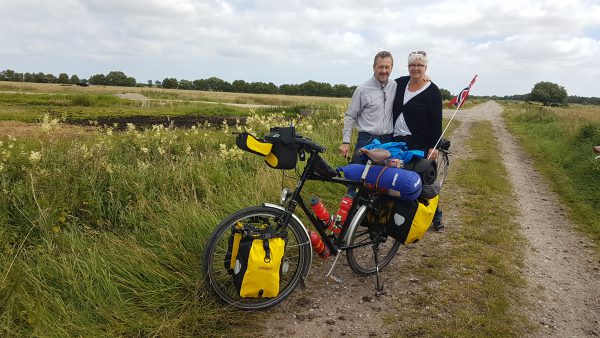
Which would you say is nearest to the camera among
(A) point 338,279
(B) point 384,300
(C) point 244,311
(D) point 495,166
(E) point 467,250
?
(C) point 244,311

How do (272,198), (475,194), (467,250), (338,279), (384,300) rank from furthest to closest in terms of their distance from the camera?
(475,194) < (272,198) < (467,250) < (338,279) < (384,300)

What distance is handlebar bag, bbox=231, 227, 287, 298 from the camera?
3.05 metres

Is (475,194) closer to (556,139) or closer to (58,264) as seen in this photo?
(58,264)

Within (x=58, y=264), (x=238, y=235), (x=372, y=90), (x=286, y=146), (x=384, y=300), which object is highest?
(x=372, y=90)

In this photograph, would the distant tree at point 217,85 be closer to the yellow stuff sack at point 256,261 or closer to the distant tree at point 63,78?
the distant tree at point 63,78

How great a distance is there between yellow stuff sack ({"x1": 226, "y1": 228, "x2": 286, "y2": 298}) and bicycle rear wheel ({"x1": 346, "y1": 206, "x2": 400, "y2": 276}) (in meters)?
1.04

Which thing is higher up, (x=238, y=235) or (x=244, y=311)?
(x=238, y=235)

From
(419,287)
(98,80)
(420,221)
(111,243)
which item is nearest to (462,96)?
(420,221)

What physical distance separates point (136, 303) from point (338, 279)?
2038 mm

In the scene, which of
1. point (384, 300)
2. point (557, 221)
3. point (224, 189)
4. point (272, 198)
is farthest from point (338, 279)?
point (557, 221)

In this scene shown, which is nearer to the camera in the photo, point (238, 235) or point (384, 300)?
point (238, 235)

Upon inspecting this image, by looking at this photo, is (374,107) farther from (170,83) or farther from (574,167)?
(170,83)

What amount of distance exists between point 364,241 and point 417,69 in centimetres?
219

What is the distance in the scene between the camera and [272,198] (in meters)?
5.67
